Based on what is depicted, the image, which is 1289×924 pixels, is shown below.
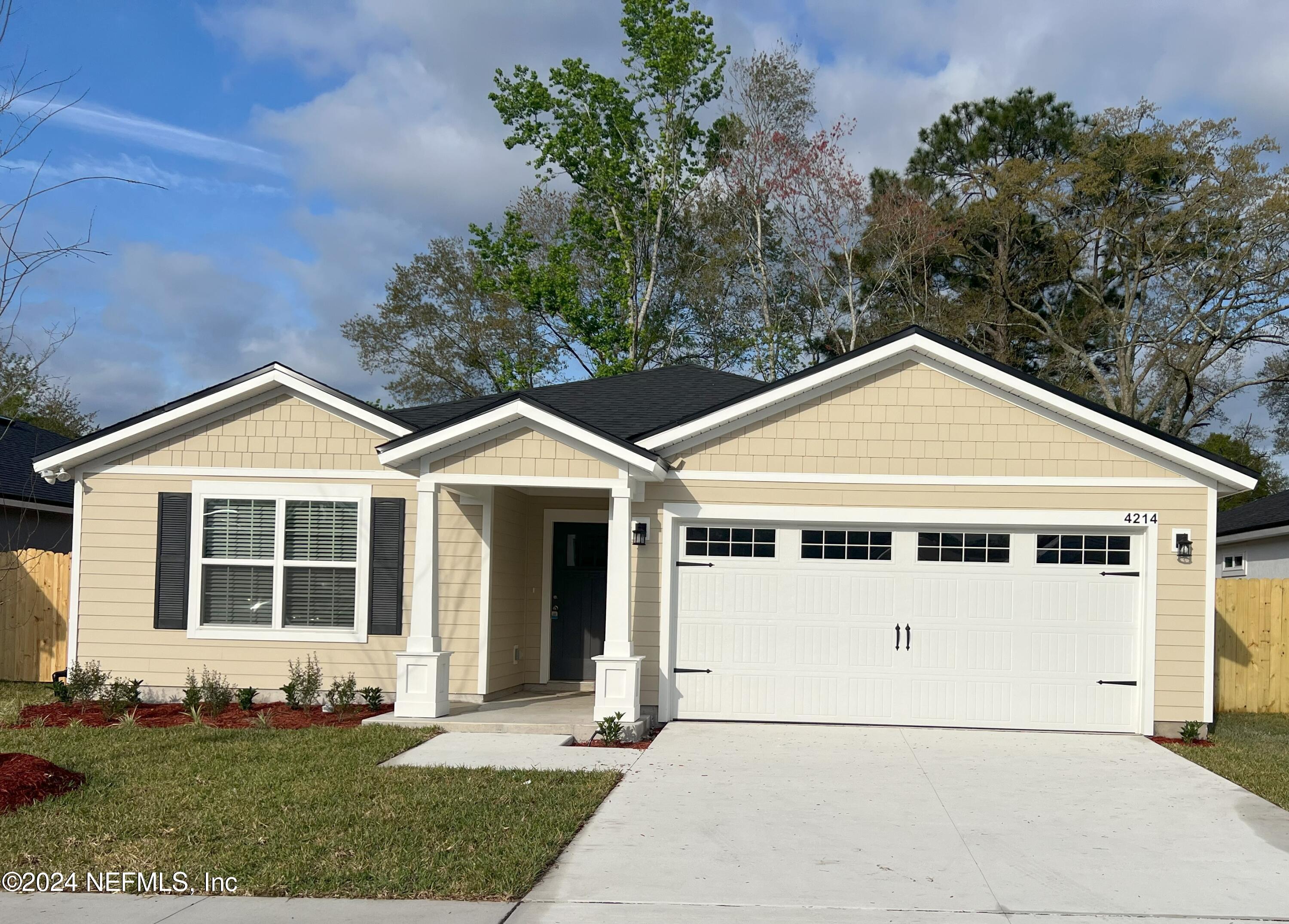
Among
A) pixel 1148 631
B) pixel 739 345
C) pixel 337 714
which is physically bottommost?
pixel 337 714

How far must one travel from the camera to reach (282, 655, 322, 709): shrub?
1193 cm

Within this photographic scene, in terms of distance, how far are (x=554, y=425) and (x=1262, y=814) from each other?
6.81 metres

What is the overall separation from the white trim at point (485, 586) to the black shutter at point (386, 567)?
35.0 inches

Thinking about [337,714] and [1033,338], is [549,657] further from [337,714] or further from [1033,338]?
[1033,338]

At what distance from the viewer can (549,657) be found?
14.0 m

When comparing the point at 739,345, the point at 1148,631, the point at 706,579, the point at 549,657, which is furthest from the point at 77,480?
the point at 739,345

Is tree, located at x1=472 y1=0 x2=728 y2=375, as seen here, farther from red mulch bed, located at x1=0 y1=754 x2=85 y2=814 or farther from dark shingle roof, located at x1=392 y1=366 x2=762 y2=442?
red mulch bed, located at x1=0 y1=754 x2=85 y2=814

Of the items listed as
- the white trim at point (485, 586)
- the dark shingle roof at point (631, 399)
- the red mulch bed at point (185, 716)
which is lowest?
the red mulch bed at point (185, 716)

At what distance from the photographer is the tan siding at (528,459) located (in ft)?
36.8

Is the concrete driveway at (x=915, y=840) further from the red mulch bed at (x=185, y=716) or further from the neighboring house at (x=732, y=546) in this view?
the red mulch bed at (x=185, y=716)

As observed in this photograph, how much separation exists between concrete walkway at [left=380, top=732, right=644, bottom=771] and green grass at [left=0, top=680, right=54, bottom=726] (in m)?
4.62

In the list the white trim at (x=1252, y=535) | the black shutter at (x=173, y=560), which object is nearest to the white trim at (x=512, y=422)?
the black shutter at (x=173, y=560)

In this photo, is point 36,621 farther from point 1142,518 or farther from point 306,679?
point 1142,518

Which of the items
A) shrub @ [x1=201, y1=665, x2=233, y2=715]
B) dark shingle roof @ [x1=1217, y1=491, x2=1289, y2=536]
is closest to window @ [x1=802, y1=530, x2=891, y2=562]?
shrub @ [x1=201, y1=665, x2=233, y2=715]
